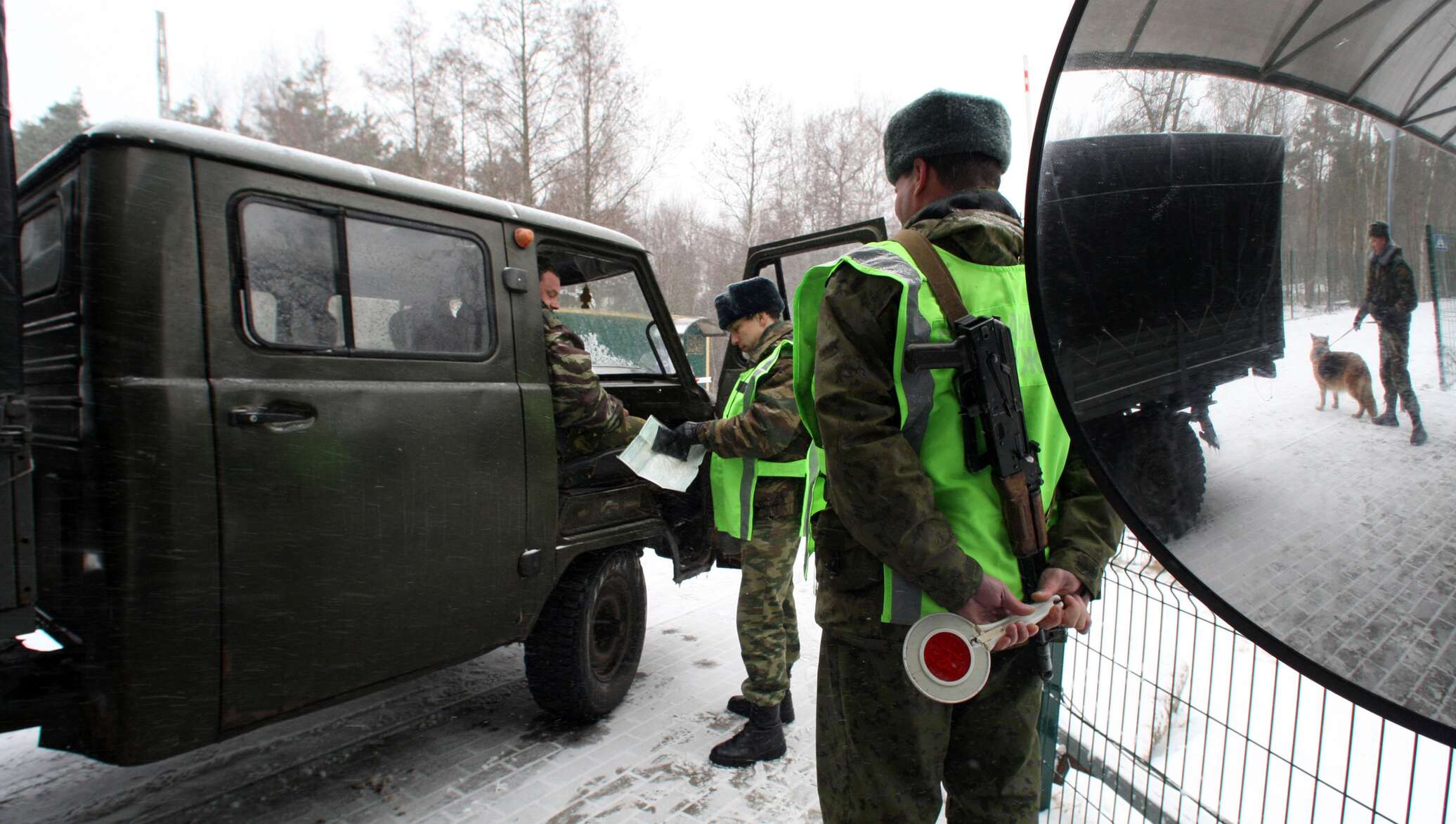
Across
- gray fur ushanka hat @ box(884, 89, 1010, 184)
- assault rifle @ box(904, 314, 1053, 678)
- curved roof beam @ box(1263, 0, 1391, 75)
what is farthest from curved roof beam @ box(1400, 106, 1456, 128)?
gray fur ushanka hat @ box(884, 89, 1010, 184)

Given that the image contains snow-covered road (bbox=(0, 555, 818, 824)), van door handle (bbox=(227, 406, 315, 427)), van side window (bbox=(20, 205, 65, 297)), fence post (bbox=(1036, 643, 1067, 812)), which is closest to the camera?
van door handle (bbox=(227, 406, 315, 427))

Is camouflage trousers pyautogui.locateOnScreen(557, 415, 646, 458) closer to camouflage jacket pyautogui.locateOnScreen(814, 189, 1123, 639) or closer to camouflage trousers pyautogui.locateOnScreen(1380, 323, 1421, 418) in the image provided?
camouflage jacket pyautogui.locateOnScreen(814, 189, 1123, 639)

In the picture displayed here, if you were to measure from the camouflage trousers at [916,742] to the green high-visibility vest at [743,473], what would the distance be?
4.36 feet

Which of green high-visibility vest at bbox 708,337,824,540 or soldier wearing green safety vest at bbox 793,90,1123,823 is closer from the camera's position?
soldier wearing green safety vest at bbox 793,90,1123,823

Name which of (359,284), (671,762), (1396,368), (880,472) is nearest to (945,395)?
(880,472)

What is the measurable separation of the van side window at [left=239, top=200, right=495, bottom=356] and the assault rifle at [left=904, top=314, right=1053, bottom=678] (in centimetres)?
171

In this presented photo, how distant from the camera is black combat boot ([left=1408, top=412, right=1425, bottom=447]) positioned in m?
0.60

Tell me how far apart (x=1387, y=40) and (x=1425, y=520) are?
0.40 m

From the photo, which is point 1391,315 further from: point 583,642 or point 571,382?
point 583,642

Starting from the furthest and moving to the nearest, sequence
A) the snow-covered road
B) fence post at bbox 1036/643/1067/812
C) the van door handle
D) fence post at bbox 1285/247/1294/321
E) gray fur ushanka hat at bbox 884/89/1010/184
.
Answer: the snow-covered road < fence post at bbox 1036/643/1067/812 < the van door handle < gray fur ushanka hat at bbox 884/89/1010/184 < fence post at bbox 1285/247/1294/321

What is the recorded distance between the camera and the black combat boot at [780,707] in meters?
3.10

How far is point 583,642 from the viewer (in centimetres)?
298

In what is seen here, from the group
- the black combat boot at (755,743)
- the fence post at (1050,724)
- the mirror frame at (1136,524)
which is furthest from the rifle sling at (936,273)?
the black combat boot at (755,743)

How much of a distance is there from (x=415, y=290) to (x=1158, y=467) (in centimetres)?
225
